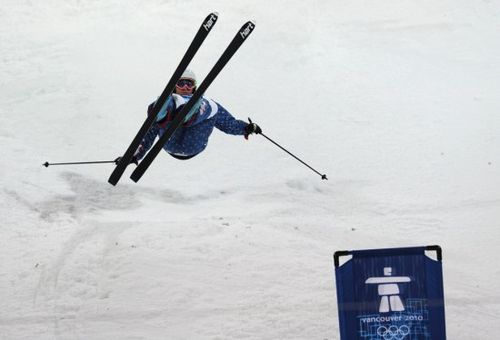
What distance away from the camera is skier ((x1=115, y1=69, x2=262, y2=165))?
488 cm

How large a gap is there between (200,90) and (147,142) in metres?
0.47

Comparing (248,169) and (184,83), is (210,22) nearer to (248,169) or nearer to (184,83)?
(184,83)

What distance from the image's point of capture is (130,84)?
695 cm

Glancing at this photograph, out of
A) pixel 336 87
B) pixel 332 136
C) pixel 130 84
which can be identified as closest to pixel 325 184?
pixel 332 136

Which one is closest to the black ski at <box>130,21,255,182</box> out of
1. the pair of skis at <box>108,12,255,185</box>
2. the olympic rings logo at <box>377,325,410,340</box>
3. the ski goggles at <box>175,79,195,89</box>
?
the pair of skis at <box>108,12,255,185</box>

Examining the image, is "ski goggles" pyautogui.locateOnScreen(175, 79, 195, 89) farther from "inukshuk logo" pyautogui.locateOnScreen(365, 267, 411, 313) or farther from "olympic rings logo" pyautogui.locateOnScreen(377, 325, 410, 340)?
"olympic rings logo" pyautogui.locateOnScreen(377, 325, 410, 340)

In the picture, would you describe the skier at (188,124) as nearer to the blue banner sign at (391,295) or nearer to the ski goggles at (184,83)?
the ski goggles at (184,83)

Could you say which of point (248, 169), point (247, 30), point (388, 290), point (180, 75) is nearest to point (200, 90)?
point (180, 75)

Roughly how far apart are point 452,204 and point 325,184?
83 cm

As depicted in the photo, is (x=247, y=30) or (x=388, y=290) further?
(x=247, y=30)

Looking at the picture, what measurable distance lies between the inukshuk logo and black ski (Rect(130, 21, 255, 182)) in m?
1.24

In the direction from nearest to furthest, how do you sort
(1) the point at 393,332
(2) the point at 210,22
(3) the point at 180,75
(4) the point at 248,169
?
(1) the point at 393,332, (2) the point at 210,22, (3) the point at 180,75, (4) the point at 248,169

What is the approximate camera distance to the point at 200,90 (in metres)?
4.78

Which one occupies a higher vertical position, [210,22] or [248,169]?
[210,22]
